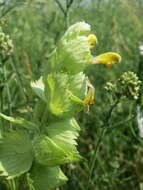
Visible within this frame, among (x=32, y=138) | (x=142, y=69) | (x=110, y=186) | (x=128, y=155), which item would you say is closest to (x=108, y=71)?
(x=128, y=155)

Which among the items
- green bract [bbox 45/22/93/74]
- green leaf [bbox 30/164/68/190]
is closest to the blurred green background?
green leaf [bbox 30/164/68/190]

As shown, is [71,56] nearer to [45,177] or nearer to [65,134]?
[65,134]

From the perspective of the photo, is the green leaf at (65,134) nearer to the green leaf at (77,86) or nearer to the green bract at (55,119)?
the green bract at (55,119)

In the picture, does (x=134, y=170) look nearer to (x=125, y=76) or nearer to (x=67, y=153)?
(x=125, y=76)

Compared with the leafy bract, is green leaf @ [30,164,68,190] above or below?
below

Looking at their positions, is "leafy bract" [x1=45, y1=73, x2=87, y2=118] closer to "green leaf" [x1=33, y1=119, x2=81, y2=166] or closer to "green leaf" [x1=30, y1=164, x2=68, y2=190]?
"green leaf" [x1=33, y1=119, x2=81, y2=166]

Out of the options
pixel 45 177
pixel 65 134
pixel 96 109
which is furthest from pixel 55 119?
pixel 96 109
